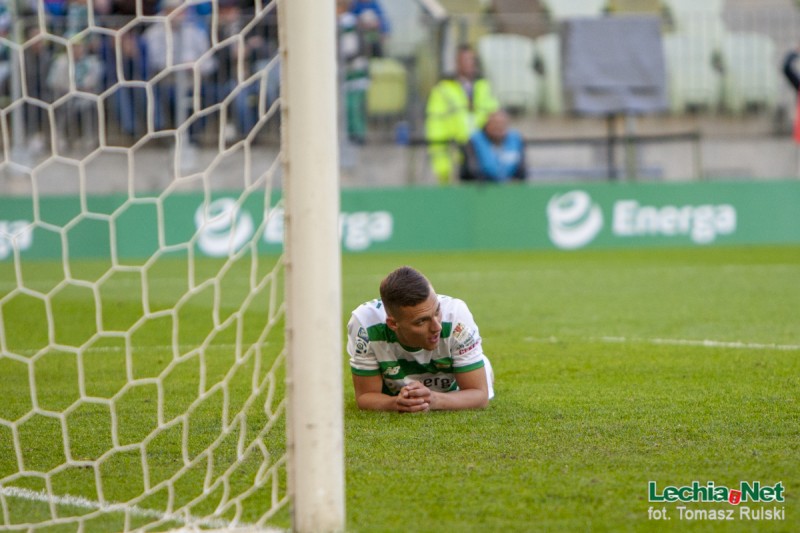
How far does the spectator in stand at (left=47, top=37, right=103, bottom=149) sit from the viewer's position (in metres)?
14.7

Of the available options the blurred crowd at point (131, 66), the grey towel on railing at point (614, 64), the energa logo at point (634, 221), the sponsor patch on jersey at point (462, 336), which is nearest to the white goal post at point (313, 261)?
the sponsor patch on jersey at point (462, 336)

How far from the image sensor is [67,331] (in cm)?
836

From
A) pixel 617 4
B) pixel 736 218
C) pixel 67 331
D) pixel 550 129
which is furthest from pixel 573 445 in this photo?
pixel 617 4

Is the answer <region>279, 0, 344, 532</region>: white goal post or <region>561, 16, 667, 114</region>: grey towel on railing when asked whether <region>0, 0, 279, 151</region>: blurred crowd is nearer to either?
<region>561, 16, 667, 114</region>: grey towel on railing

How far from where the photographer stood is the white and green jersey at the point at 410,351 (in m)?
4.98

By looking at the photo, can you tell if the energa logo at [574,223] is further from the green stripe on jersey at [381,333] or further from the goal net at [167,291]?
the green stripe on jersey at [381,333]

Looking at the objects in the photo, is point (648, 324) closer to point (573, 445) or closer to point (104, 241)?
point (573, 445)

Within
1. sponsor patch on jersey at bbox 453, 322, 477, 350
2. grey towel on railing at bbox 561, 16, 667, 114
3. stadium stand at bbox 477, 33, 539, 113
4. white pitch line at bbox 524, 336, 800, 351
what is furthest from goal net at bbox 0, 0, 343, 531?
grey towel on railing at bbox 561, 16, 667, 114

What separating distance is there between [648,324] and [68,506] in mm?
5567

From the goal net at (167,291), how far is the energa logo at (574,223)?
142 inches

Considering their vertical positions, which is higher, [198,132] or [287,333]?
[198,132]

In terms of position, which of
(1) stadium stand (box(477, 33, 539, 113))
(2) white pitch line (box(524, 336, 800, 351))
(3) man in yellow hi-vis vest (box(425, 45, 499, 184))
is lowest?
(2) white pitch line (box(524, 336, 800, 351))

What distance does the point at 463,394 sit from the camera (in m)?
5.08

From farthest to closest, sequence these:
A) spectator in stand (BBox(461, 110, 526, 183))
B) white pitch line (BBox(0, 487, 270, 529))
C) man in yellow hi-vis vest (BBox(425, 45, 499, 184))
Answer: man in yellow hi-vis vest (BBox(425, 45, 499, 184)) < spectator in stand (BBox(461, 110, 526, 183)) < white pitch line (BBox(0, 487, 270, 529))
